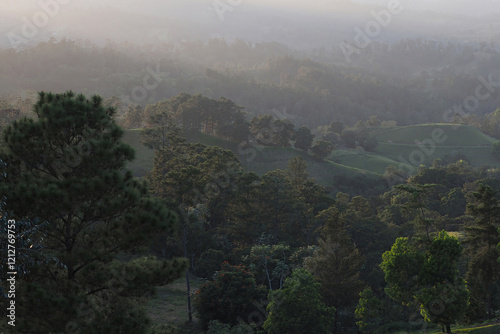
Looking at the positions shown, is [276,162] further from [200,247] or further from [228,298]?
[228,298]

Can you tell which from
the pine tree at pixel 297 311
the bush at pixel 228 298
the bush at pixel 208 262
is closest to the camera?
the pine tree at pixel 297 311

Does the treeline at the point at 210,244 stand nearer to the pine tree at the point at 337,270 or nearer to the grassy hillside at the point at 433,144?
the pine tree at the point at 337,270

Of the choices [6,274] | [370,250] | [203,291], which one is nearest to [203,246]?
[203,291]

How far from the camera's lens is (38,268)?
1436 cm

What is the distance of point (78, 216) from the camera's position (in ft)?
50.6

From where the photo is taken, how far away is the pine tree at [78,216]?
541 inches

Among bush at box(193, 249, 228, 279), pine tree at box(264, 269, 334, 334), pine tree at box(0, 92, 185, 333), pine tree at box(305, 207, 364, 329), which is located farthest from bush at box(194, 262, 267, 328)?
pine tree at box(0, 92, 185, 333)

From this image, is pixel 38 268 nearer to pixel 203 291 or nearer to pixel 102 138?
pixel 102 138

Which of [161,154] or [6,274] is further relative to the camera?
[161,154]

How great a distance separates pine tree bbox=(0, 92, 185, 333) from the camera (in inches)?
541

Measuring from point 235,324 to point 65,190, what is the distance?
64.0 ft

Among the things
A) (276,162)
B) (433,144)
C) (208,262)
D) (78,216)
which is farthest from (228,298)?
(433,144)

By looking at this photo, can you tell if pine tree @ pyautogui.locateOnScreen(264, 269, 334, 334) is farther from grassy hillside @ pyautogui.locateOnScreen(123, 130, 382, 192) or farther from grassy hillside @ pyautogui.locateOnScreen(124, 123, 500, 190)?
grassy hillside @ pyautogui.locateOnScreen(123, 130, 382, 192)

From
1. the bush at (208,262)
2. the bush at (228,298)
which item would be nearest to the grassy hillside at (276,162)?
the bush at (208,262)
